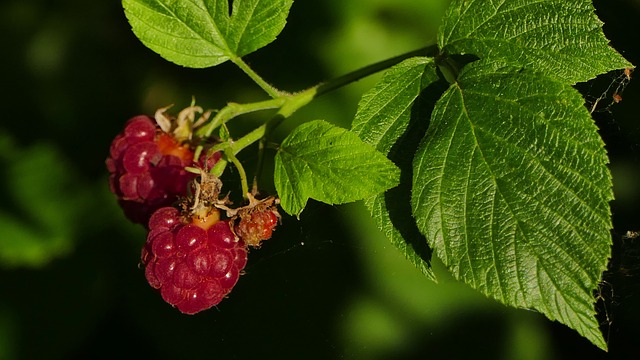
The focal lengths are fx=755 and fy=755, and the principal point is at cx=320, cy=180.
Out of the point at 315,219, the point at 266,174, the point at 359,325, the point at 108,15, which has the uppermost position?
the point at 108,15

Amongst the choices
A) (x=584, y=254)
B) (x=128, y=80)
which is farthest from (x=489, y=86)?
(x=128, y=80)

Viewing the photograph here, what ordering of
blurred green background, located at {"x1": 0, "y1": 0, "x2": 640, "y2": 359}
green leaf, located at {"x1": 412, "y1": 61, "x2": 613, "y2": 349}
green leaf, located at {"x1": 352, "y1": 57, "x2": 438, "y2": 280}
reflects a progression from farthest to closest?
blurred green background, located at {"x1": 0, "y1": 0, "x2": 640, "y2": 359} < green leaf, located at {"x1": 352, "y1": 57, "x2": 438, "y2": 280} < green leaf, located at {"x1": 412, "y1": 61, "x2": 613, "y2": 349}

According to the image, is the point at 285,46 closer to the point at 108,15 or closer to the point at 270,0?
the point at 108,15

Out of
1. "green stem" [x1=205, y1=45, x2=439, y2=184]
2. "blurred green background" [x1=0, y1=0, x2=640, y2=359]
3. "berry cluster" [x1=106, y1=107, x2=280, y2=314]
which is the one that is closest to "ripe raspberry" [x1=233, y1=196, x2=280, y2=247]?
"berry cluster" [x1=106, y1=107, x2=280, y2=314]

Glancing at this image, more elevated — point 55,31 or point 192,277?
point 55,31

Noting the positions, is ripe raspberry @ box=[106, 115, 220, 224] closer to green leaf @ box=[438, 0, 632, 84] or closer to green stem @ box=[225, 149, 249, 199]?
green stem @ box=[225, 149, 249, 199]

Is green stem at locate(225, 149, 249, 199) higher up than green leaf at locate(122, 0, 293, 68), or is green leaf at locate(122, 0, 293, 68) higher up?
green leaf at locate(122, 0, 293, 68)

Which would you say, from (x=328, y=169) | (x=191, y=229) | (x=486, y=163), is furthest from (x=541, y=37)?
(x=191, y=229)

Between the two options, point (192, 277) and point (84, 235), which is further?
point (84, 235)
